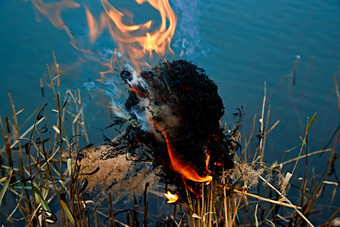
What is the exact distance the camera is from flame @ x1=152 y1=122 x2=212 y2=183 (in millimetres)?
1298

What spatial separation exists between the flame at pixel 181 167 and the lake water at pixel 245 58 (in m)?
1.60

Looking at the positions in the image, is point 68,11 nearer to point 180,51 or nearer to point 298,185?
point 180,51

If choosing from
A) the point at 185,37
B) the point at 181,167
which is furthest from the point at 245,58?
the point at 181,167

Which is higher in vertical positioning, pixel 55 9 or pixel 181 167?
pixel 55 9

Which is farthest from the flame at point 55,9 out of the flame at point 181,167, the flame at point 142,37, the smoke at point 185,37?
the flame at point 181,167

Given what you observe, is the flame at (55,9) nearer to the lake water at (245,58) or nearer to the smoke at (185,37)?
the lake water at (245,58)

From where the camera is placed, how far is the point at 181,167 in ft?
4.34

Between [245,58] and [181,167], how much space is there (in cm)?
295

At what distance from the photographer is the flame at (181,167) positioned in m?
1.30

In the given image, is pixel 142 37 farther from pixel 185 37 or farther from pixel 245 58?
pixel 245 58

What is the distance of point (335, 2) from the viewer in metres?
4.99

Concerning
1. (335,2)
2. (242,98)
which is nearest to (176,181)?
(242,98)

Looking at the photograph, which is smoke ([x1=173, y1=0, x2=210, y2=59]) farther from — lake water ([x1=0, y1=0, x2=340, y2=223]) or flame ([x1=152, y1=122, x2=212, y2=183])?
flame ([x1=152, y1=122, x2=212, y2=183])

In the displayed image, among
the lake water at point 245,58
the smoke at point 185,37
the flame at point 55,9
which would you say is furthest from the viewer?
the flame at point 55,9
